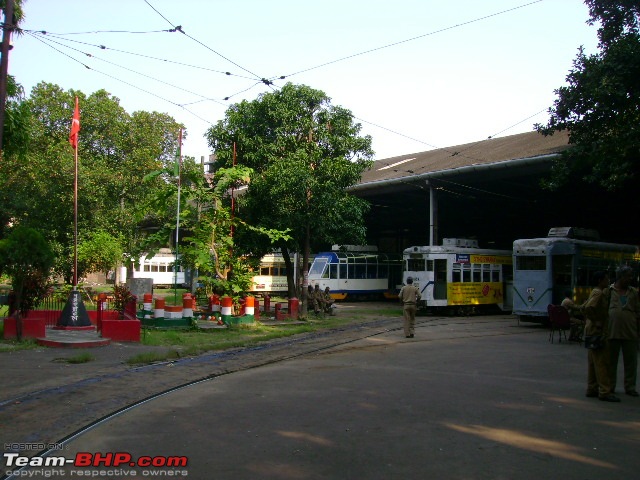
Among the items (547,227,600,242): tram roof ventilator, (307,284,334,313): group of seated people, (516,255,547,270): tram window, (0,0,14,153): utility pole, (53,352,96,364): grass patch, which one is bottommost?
(53,352,96,364): grass patch

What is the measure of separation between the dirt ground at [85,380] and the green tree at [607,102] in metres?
9.10

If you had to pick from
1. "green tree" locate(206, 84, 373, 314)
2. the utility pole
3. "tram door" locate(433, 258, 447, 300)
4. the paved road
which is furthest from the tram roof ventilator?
the utility pole

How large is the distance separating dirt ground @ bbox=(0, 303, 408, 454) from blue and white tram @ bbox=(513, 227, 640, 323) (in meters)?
9.49

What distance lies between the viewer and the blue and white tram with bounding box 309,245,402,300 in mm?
38094

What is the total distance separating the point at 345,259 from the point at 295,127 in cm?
1600

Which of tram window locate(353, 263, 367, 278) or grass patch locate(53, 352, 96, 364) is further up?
tram window locate(353, 263, 367, 278)

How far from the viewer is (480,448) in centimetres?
585

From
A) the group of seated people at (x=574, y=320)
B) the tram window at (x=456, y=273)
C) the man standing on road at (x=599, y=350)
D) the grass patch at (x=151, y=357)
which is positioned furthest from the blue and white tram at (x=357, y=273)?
the man standing on road at (x=599, y=350)

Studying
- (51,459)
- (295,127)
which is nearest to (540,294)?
(295,127)

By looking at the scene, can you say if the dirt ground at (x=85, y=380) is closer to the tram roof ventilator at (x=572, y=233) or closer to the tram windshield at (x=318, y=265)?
the tram roof ventilator at (x=572, y=233)

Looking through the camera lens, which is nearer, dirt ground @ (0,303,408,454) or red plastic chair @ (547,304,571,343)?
dirt ground @ (0,303,408,454)

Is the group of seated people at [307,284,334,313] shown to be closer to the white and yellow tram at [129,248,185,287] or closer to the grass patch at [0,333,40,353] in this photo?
the grass patch at [0,333,40,353]

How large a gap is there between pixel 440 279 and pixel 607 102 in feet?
40.4

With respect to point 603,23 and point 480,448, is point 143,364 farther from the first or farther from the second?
point 603,23
